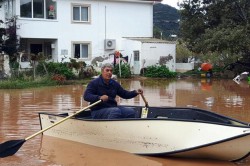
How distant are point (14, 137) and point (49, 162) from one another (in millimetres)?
2266

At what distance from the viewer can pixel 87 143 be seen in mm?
8453

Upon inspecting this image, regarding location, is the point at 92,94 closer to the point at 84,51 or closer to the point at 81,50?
the point at 81,50

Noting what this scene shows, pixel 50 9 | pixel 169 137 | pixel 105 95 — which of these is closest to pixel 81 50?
pixel 50 9

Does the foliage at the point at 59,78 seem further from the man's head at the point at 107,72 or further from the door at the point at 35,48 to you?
the man's head at the point at 107,72

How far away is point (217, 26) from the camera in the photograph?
2934 cm

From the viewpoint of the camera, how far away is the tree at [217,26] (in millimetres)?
26797

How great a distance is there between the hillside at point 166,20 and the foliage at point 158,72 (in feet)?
118

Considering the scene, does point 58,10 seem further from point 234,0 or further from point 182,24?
point 234,0

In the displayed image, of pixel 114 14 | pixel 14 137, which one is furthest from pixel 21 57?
pixel 14 137

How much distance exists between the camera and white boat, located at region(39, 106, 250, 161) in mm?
6754

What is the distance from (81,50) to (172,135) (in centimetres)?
2391

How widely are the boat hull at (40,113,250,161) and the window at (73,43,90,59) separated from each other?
22273 millimetres

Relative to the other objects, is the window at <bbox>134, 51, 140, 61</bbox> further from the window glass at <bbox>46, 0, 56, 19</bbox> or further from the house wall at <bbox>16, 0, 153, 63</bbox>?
the window glass at <bbox>46, 0, 56, 19</bbox>

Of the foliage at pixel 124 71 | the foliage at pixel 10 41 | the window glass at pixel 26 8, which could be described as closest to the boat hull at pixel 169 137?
the foliage at pixel 10 41
